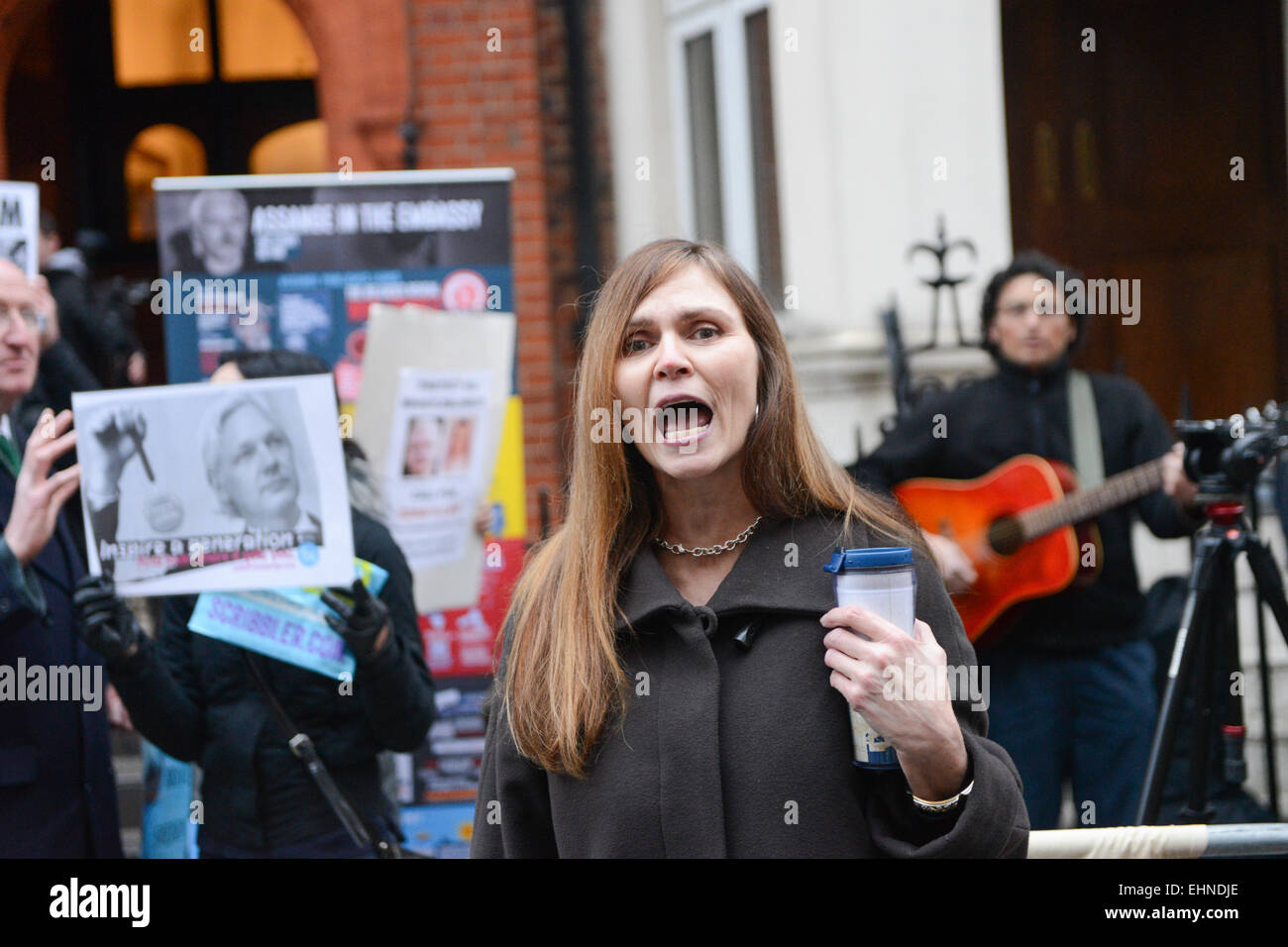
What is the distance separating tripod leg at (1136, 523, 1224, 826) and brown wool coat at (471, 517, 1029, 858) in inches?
68.5

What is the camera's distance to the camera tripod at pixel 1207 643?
3.45 metres

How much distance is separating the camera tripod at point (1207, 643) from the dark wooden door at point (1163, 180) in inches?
131

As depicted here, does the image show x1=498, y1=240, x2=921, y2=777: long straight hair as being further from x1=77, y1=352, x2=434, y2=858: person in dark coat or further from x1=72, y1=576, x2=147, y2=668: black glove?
x1=72, y1=576, x2=147, y2=668: black glove

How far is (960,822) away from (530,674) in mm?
662

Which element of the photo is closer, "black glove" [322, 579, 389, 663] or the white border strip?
"black glove" [322, 579, 389, 663]

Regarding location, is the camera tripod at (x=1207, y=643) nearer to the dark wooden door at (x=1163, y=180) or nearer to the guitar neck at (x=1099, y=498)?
the guitar neck at (x=1099, y=498)

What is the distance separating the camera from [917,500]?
179 inches

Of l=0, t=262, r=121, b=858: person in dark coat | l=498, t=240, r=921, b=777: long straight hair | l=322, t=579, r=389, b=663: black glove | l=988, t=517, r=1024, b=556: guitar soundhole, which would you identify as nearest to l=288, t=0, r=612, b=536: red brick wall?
l=988, t=517, r=1024, b=556: guitar soundhole

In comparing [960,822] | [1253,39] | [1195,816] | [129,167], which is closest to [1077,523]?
[1195,816]

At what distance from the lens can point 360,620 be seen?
3.25 metres

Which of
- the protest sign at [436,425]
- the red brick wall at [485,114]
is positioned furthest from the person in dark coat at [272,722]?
the red brick wall at [485,114]

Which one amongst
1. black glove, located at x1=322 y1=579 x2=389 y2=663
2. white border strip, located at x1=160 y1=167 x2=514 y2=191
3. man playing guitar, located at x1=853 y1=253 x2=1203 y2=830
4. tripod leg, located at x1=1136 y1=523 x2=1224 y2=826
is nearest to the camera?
black glove, located at x1=322 y1=579 x2=389 y2=663

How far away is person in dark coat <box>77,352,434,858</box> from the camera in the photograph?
331 cm

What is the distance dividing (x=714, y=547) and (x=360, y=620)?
1.41 m
